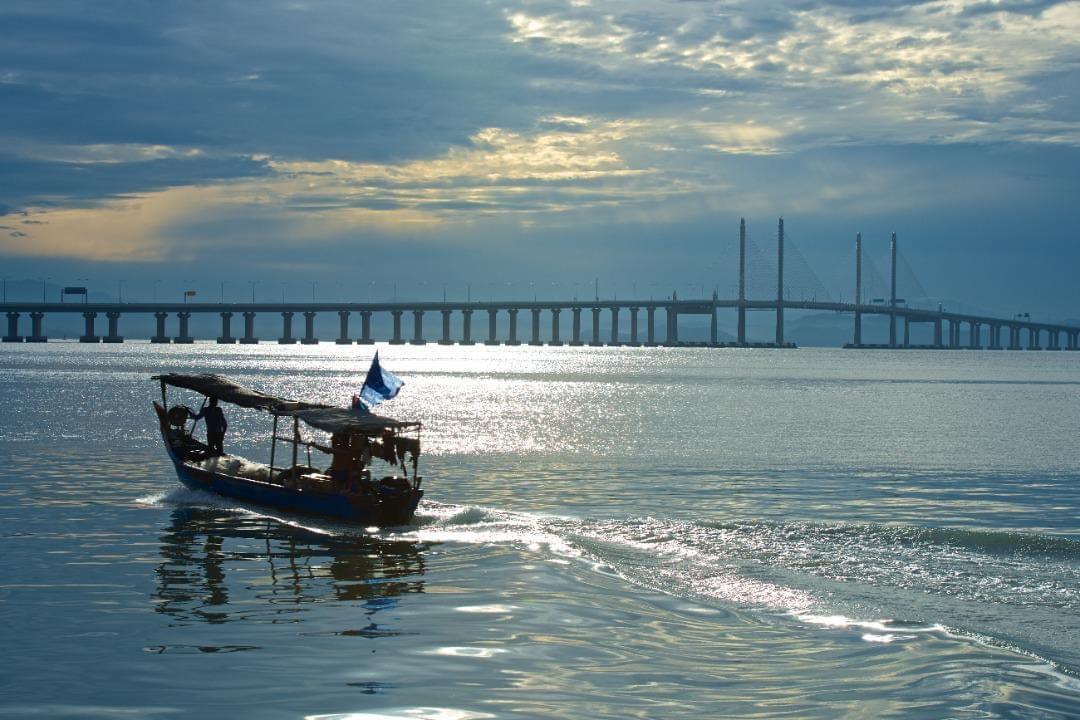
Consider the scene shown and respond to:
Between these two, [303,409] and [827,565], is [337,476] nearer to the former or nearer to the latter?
[303,409]

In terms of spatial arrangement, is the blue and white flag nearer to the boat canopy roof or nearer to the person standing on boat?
the boat canopy roof

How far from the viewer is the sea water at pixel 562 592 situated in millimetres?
11844

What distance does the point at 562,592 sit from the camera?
16688mm

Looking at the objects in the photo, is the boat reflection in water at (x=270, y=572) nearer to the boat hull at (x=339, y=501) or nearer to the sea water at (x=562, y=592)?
the sea water at (x=562, y=592)

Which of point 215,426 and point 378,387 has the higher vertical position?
point 378,387

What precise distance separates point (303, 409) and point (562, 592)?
9680 millimetres

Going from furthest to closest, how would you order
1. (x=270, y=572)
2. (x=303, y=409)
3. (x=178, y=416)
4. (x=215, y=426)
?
(x=178, y=416) → (x=215, y=426) → (x=303, y=409) → (x=270, y=572)

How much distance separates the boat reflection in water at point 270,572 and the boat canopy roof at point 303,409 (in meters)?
2.09

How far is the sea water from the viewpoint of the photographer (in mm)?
11844

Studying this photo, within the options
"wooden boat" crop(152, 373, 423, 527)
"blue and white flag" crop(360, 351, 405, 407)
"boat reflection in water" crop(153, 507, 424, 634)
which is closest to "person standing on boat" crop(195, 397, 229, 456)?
"wooden boat" crop(152, 373, 423, 527)

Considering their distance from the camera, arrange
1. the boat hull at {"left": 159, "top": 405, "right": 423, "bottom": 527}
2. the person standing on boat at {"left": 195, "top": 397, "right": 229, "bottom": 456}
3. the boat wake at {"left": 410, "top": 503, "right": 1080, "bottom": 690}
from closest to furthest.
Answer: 1. the boat wake at {"left": 410, "top": 503, "right": 1080, "bottom": 690}
2. the boat hull at {"left": 159, "top": 405, "right": 423, "bottom": 527}
3. the person standing on boat at {"left": 195, "top": 397, "right": 229, "bottom": 456}

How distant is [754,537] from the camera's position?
21391mm

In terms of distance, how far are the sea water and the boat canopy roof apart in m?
1.83

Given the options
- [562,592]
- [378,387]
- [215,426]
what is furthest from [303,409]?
[562,592]
